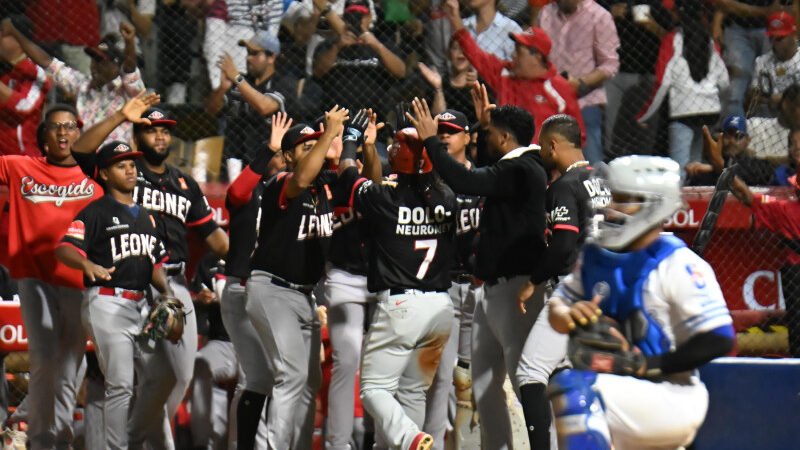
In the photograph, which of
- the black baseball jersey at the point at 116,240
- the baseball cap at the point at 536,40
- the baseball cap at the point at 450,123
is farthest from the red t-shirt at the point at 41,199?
the baseball cap at the point at 536,40

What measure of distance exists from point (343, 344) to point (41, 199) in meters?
2.04

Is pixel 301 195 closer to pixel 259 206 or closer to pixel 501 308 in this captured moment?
pixel 259 206

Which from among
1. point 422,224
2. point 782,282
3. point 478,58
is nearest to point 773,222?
point 782,282

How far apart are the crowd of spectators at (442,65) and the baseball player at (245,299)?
1981mm

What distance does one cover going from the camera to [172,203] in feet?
23.8

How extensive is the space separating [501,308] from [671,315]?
6.72 ft

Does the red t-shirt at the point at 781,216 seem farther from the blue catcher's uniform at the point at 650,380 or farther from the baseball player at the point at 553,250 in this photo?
the blue catcher's uniform at the point at 650,380

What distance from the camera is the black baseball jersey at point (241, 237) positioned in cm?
725

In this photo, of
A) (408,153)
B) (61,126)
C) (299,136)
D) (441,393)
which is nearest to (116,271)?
(61,126)

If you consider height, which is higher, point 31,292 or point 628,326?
point 628,326

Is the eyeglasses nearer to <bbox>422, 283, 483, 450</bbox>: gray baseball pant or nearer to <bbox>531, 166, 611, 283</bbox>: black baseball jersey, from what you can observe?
<bbox>422, 283, 483, 450</bbox>: gray baseball pant

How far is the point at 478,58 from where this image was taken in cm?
916

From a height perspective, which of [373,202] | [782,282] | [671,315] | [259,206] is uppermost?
[671,315]

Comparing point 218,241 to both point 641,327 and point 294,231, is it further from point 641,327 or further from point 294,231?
point 641,327
